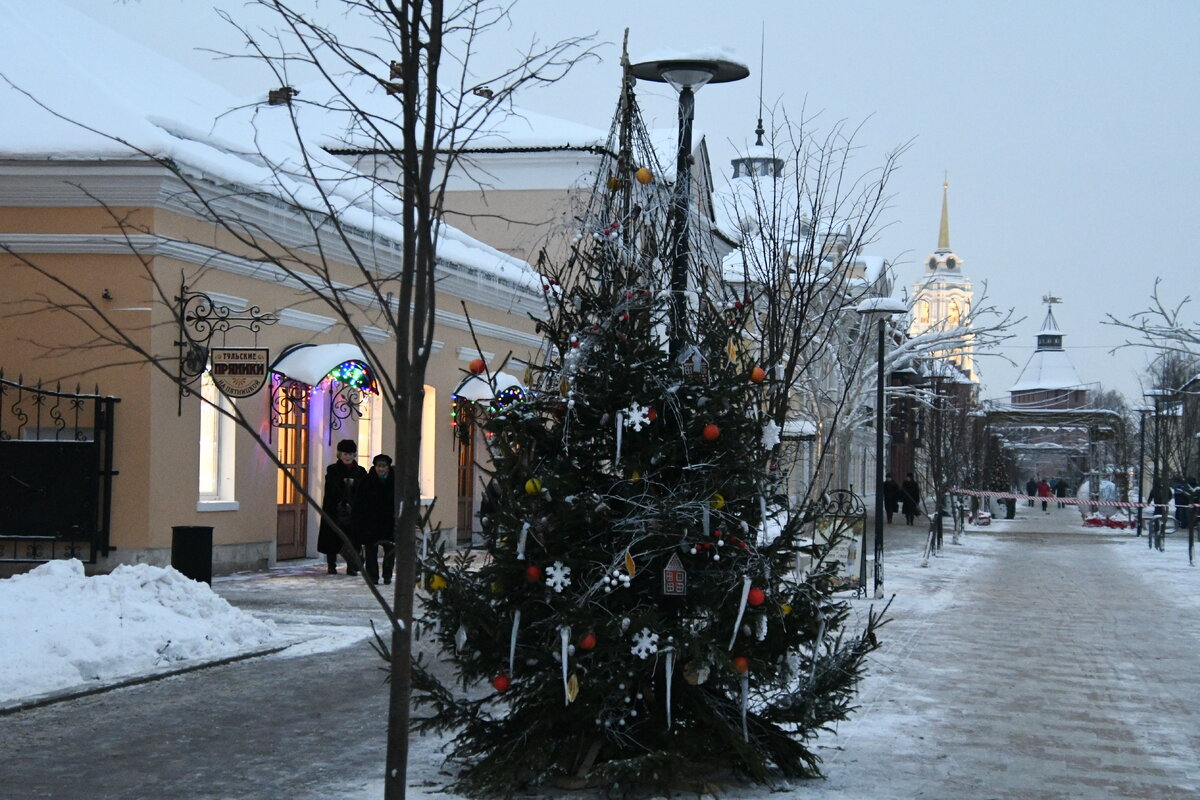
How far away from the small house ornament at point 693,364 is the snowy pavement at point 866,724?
1.93 metres

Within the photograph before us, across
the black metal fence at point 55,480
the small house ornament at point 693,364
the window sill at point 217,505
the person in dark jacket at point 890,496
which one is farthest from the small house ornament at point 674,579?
the person in dark jacket at point 890,496

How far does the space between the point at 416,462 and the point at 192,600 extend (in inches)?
301

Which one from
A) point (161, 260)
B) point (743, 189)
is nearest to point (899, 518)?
point (743, 189)

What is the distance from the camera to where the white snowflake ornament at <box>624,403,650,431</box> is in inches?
262

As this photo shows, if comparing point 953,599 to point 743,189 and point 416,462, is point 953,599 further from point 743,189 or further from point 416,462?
point 743,189

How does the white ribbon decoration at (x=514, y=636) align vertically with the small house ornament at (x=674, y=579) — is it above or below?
below

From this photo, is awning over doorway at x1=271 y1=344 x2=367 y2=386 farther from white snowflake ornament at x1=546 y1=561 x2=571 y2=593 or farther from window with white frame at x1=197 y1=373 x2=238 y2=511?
white snowflake ornament at x1=546 y1=561 x2=571 y2=593

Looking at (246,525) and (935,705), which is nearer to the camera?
(935,705)

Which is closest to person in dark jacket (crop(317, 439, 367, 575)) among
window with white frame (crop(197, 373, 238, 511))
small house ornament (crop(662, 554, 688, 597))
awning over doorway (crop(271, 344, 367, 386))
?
awning over doorway (crop(271, 344, 367, 386))

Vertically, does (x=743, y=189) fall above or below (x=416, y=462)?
above

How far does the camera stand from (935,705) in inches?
384

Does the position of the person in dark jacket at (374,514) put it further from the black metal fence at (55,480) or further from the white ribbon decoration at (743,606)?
the white ribbon decoration at (743,606)

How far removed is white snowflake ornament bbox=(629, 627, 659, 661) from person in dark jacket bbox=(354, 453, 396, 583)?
11359mm

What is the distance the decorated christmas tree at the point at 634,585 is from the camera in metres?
6.49
